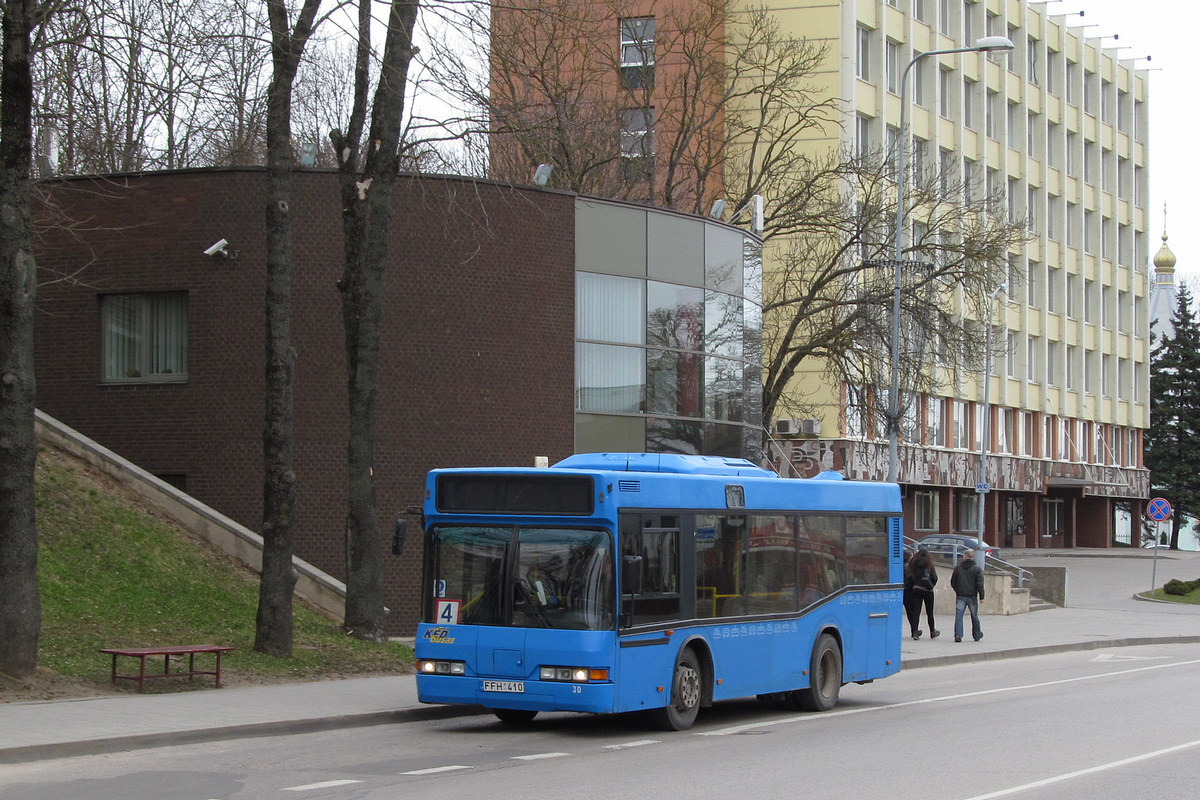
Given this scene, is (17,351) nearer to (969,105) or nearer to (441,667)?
(441,667)

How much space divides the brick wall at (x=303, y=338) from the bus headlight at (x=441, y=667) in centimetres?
938

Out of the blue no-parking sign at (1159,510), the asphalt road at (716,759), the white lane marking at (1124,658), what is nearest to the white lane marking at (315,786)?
the asphalt road at (716,759)

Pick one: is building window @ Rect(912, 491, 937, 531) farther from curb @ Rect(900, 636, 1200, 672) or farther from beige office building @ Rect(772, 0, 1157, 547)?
curb @ Rect(900, 636, 1200, 672)

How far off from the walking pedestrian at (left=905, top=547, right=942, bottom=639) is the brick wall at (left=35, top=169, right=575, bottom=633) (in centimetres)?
828

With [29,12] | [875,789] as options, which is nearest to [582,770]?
[875,789]

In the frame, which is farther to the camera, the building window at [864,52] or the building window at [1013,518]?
the building window at [1013,518]

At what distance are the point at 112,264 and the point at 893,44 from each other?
43.6m

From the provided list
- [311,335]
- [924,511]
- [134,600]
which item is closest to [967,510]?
[924,511]

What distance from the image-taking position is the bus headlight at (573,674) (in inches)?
539

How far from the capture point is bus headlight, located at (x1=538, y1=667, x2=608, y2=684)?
13695mm

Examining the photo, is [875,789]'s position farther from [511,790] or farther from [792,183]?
[792,183]

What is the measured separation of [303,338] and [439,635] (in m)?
10.9

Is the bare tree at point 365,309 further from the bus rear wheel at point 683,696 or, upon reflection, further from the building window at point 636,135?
the building window at point 636,135

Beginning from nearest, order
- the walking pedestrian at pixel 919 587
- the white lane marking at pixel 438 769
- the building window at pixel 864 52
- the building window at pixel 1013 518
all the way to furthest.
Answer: the white lane marking at pixel 438 769, the walking pedestrian at pixel 919 587, the building window at pixel 864 52, the building window at pixel 1013 518
